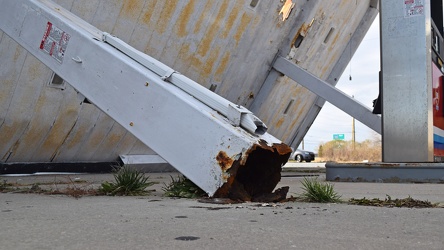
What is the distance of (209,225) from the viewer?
3.27 meters

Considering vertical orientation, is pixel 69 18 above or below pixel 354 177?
above

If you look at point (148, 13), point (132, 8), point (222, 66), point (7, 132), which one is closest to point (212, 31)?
point (222, 66)

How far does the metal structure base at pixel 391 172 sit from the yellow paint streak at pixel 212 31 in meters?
5.15

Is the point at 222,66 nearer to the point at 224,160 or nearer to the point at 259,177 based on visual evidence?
the point at 259,177

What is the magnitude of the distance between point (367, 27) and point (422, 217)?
687 inches

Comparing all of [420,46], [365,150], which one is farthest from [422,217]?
[365,150]

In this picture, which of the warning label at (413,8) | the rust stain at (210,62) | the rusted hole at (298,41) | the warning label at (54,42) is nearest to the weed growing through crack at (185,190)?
the warning label at (54,42)

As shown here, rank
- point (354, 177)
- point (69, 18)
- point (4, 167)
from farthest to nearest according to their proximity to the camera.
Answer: point (4, 167) → point (354, 177) → point (69, 18)

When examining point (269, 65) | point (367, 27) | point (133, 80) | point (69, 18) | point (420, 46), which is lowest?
point (133, 80)

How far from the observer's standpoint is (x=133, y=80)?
5078mm

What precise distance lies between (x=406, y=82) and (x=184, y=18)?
17.2ft

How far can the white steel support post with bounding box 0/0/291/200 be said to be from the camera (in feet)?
14.9

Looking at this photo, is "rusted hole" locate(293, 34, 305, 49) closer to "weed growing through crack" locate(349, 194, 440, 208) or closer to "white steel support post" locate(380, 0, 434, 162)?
"white steel support post" locate(380, 0, 434, 162)

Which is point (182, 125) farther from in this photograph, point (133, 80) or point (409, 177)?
point (409, 177)
